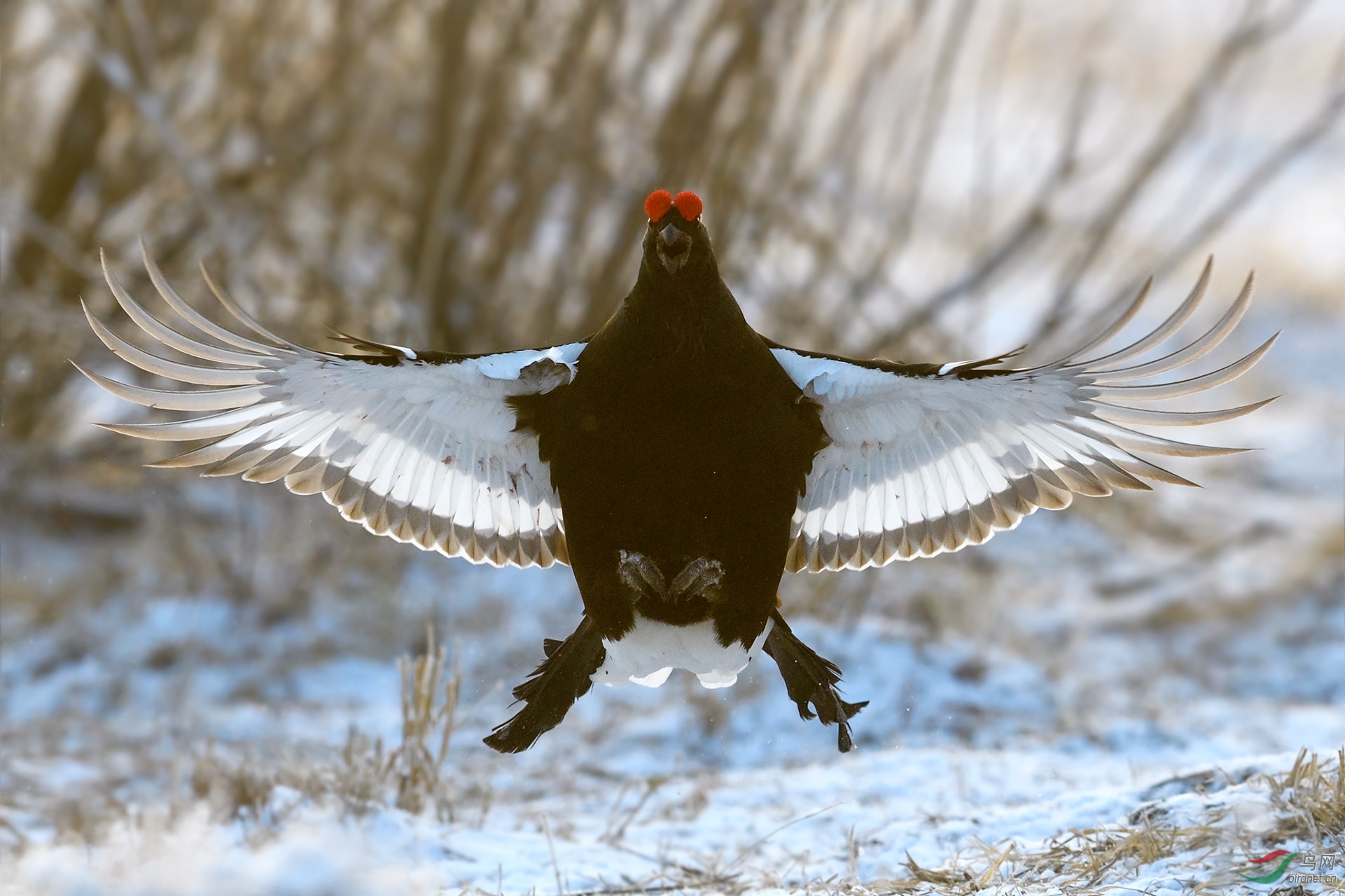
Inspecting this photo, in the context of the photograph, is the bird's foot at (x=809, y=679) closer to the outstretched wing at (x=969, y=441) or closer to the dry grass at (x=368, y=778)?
the outstretched wing at (x=969, y=441)

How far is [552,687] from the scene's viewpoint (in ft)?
10.2

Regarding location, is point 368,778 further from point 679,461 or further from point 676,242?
point 676,242

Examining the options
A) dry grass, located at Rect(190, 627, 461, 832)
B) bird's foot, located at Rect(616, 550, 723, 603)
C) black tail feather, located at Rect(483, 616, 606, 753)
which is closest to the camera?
bird's foot, located at Rect(616, 550, 723, 603)

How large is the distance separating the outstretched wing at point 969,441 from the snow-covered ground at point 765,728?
76 centimetres

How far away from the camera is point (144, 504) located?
286 inches

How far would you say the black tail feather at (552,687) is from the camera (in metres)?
3.03

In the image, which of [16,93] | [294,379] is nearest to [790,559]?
[294,379]

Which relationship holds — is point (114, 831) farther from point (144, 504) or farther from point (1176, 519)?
point (1176, 519)

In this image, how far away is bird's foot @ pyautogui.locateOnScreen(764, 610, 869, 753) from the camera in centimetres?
306

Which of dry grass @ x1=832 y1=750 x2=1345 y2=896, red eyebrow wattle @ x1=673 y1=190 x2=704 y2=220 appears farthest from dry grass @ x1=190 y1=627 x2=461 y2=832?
red eyebrow wattle @ x1=673 y1=190 x2=704 y2=220

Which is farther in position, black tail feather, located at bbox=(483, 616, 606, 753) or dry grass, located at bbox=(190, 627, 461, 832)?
dry grass, located at bbox=(190, 627, 461, 832)

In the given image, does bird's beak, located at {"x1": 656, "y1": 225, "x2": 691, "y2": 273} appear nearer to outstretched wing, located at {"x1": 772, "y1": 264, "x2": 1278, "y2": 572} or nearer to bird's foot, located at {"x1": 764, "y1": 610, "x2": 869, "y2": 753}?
outstretched wing, located at {"x1": 772, "y1": 264, "x2": 1278, "y2": 572}

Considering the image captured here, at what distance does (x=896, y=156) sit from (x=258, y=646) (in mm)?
4646

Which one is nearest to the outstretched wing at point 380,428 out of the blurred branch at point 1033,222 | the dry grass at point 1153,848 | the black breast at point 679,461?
the black breast at point 679,461
